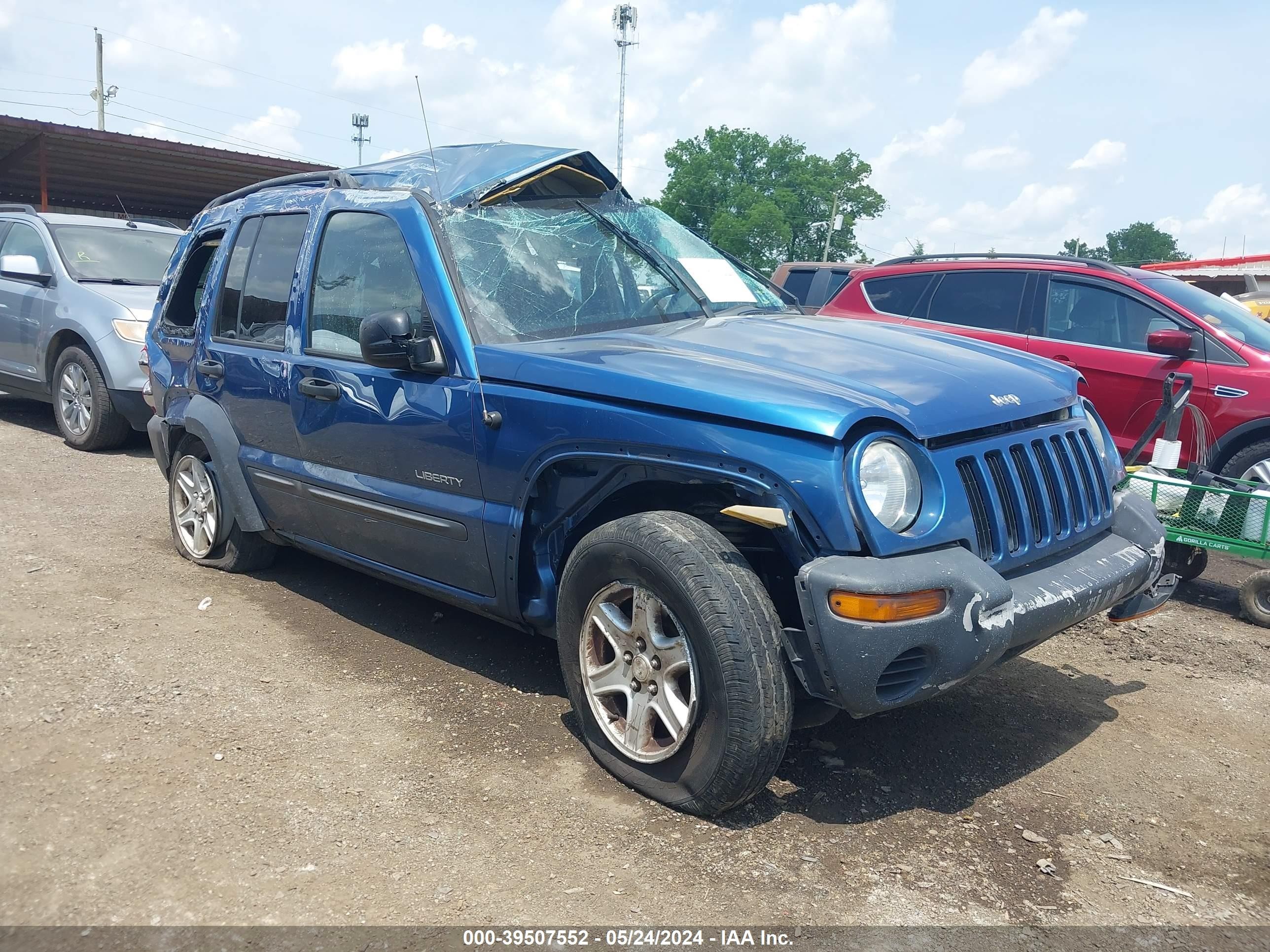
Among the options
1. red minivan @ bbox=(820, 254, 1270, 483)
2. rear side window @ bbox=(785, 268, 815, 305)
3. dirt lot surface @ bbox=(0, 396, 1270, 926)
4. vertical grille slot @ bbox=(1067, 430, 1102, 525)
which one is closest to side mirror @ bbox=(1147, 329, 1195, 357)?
red minivan @ bbox=(820, 254, 1270, 483)

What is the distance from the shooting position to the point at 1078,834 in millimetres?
3105

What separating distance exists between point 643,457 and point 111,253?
7620 millimetres

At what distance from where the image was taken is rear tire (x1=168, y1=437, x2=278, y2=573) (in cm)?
525

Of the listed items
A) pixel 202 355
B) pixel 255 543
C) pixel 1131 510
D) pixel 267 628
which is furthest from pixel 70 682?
pixel 1131 510

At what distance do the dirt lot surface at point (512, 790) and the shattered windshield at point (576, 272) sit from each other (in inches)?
56.4

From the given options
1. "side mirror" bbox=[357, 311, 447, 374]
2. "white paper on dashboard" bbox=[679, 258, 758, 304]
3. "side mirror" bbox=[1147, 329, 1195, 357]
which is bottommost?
"side mirror" bbox=[357, 311, 447, 374]

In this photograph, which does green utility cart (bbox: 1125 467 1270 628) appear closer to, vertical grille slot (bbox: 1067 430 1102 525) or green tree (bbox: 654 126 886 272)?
vertical grille slot (bbox: 1067 430 1102 525)

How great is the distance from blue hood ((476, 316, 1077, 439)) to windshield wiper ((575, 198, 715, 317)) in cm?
28

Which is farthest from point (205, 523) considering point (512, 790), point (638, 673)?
point (638, 673)

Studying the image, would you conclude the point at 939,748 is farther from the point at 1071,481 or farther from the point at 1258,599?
the point at 1258,599

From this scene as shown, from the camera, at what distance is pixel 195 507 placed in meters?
5.47

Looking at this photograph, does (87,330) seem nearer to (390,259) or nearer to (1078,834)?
(390,259)

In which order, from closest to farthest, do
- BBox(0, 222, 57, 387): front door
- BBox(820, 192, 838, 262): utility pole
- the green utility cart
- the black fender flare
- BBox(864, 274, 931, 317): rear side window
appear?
the black fender flare → the green utility cart → BBox(864, 274, 931, 317): rear side window → BBox(0, 222, 57, 387): front door → BBox(820, 192, 838, 262): utility pole

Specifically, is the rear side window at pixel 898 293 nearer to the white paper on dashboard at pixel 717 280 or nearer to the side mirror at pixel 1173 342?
the side mirror at pixel 1173 342
